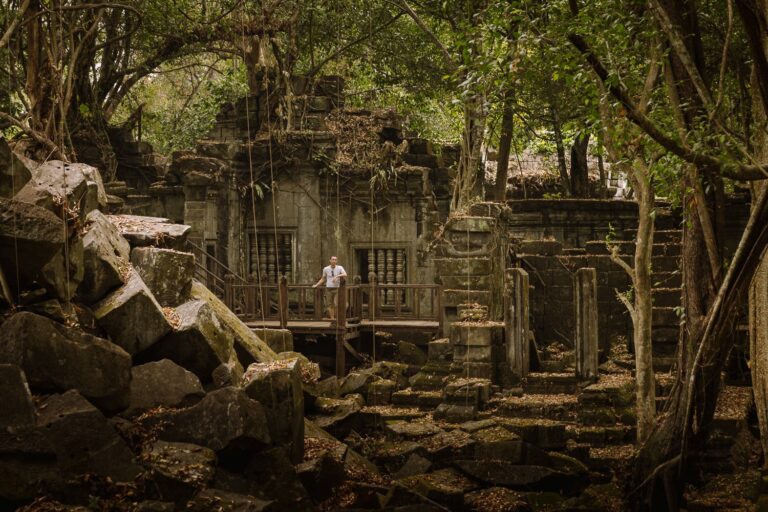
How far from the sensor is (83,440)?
826cm

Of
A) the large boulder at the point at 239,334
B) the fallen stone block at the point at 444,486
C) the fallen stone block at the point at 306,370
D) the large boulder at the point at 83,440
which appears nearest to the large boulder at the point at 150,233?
the large boulder at the point at 239,334

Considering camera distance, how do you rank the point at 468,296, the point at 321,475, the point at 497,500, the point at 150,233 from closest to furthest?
the point at 321,475 → the point at 497,500 → the point at 150,233 → the point at 468,296

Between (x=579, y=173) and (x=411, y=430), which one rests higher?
(x=579, y=173)

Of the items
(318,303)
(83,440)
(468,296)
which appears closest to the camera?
(83,440)

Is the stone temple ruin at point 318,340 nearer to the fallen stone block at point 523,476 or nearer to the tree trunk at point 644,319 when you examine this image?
the fallen stone block at point 523,476

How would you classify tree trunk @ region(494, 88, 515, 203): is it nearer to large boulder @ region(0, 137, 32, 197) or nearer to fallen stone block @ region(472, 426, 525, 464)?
fallen stone block @ region(472, 426, 525, 464)

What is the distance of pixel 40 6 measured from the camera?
1142 cm

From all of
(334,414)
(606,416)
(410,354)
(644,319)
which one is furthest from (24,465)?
(410,354)

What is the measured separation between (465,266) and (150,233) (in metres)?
5.59

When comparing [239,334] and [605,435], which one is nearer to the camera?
[239,334]

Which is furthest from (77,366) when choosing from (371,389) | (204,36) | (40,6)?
(204,36)

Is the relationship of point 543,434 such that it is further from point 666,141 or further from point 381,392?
point 666,141

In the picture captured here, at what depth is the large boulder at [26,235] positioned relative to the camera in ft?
28.5

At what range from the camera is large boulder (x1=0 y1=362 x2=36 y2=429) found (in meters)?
7.97
